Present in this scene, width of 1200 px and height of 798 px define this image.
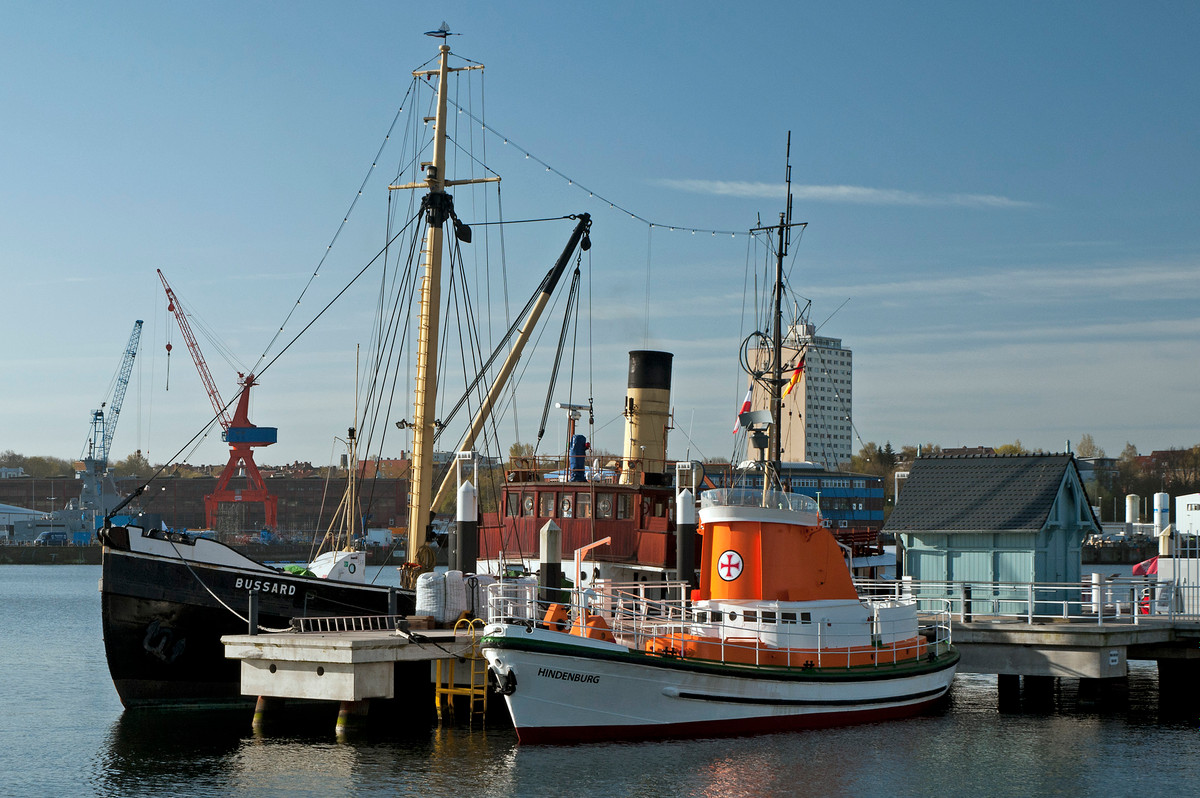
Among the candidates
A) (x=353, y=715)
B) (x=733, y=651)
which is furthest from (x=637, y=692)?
(x=353, y=715)

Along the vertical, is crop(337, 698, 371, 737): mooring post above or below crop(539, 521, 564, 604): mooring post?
below

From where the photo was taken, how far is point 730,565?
997 inches

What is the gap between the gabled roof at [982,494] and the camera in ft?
109

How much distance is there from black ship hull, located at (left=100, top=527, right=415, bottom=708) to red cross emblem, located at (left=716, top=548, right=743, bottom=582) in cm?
817

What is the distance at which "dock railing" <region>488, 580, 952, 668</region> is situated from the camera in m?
24.1

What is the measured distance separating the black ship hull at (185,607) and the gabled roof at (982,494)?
14.8 m

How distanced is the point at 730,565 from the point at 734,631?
134cm

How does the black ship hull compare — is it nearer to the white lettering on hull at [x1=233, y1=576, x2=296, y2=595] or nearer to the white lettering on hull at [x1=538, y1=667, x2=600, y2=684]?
the white lettering on hull at [x1=233, y1=576, x2=296, y2=595]

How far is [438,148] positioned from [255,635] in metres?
14.6

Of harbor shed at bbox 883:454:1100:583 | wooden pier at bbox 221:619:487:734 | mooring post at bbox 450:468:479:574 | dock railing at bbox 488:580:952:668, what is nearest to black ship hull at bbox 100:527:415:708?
mooring post at bbox 450:468:479:574

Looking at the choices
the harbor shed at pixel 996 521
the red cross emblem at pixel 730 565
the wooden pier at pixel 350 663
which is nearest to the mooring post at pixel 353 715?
the wooden pier at pixel 350 663

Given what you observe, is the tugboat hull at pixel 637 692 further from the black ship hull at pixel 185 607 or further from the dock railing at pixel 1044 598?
the black ship hull at pixel 185 607

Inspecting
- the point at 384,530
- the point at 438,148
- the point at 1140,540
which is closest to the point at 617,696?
the point at 438,148

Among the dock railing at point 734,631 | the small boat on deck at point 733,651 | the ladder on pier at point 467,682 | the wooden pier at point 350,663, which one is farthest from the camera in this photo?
the ladder on pier at point 467,682
